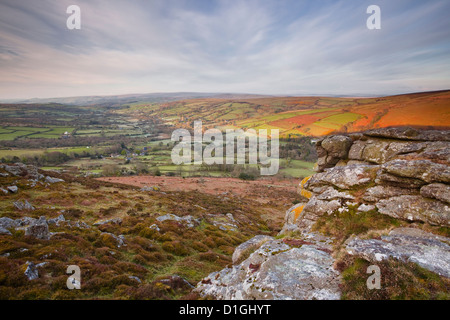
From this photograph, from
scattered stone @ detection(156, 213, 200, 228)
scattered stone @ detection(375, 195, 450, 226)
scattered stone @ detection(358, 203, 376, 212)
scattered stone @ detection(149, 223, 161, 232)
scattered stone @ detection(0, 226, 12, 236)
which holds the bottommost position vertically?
scattered stone @ detection(156, 213, 200, 228)

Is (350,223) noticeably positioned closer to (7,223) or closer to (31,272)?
(31,272)

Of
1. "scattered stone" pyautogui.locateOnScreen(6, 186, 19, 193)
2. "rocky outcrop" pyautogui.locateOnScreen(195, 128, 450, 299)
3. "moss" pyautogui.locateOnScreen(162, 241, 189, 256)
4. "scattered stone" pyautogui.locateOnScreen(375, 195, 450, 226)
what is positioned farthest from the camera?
"scattered stone" pyautogui.locateOnScreen(6, 186, 19, 193)

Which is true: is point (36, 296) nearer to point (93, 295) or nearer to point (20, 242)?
point (93, 295)

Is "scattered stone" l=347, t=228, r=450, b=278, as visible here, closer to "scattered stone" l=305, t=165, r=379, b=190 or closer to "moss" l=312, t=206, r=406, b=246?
"moss" l=312, t=206, r=406, b=246

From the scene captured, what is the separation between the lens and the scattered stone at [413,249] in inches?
242

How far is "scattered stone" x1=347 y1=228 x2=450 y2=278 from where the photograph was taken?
20.2 ft

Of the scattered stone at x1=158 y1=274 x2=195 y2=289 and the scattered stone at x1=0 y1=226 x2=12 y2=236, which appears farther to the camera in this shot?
the scattered stone at x1=0 y1=226 x2=12 y2=236

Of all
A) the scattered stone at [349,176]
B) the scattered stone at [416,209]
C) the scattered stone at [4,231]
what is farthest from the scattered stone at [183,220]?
the scattered stone at [416,209]

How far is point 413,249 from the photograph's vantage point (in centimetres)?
696

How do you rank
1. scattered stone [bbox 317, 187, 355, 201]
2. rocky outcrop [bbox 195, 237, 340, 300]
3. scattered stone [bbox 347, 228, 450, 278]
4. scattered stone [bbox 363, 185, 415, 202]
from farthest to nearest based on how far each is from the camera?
scattered stone [bbox 317, 187, 355, 201]
scattered stone [bbox 363, 185, 415, 202]
rocky outcrop [bbox 195, 237, 340, 300]
scattered stone [bbox 347, 228, 450, 278]

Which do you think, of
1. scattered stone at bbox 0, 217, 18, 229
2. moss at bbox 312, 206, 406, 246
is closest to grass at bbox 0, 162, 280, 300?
scattered stone at bbox 0, 217, 18, 229

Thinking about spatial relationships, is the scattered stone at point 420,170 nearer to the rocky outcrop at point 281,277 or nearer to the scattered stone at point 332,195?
the scattered stone at point 332,195

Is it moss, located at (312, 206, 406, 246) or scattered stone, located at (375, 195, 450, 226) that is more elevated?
scattered stone, located at (375, 195, 450, 226)
